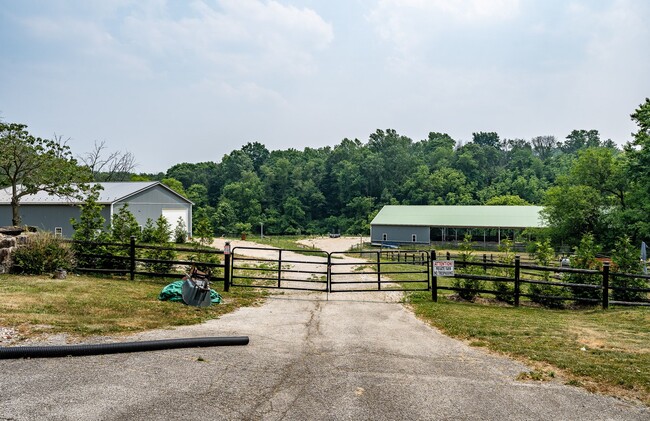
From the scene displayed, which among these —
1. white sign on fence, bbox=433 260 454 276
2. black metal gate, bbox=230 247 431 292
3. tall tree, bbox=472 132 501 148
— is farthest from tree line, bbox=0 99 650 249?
white sign on fence, bbox=433 260 454 276

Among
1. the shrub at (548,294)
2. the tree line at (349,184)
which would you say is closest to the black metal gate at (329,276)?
the shrub at (548,294)

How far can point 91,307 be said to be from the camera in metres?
8.91

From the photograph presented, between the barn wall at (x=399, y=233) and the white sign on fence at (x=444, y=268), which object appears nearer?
the white sign on fence at (x=444, y=268)

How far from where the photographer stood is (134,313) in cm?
872

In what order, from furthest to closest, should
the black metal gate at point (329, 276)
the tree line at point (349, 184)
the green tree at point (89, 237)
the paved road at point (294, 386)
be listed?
the tree line at point (349, 184)
the green tree at point (89, 237)
the black metal gate at point (329, 276)
the paved road at point (294, 386)

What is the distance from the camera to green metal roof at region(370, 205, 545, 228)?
159ft

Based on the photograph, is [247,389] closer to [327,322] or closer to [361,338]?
[361,338]

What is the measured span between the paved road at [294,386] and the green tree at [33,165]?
22.8 m

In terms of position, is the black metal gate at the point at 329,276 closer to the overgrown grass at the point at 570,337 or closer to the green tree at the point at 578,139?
the overgrown grass at the point at 570,337

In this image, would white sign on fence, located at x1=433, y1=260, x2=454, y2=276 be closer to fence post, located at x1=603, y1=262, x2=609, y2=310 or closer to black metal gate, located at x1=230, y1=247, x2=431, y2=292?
black metal gate, located at x1=230, y1=247, x2=431, y2=292

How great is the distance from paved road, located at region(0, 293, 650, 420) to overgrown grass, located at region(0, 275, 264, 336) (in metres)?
0.97

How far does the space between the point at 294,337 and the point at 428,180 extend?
77076 mm

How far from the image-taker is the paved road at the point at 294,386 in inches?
181

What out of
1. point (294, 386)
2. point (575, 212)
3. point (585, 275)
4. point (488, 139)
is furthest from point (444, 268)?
point (488, 139)
